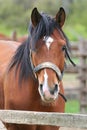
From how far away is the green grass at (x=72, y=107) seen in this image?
13.0m

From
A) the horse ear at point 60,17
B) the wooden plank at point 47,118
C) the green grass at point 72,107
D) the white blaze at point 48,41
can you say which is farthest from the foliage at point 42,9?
the wooden plank at point 47,118

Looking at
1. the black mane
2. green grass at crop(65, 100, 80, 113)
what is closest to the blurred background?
green grass at crop(65, 100, 80, 113)

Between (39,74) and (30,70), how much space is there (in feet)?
1.53

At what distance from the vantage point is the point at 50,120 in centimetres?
566

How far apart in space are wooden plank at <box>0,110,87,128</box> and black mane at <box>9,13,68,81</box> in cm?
77

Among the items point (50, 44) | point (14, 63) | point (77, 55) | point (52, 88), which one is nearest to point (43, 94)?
point (52, 88)

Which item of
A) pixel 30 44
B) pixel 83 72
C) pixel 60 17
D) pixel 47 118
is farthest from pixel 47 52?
pixel 83 72

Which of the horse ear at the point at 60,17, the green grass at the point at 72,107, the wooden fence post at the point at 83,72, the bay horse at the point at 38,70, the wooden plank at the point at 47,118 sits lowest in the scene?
the green grass at the point at 72,107

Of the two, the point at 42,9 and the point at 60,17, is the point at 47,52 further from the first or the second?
the point at 42,9

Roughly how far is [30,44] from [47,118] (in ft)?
3.50

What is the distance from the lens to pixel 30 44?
643 centimetres

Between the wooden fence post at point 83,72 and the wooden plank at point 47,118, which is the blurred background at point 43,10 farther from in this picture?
the wooden plank at point 47,118

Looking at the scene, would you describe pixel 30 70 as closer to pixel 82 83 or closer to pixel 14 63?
pixel 14 63

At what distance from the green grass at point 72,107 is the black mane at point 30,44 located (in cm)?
595
